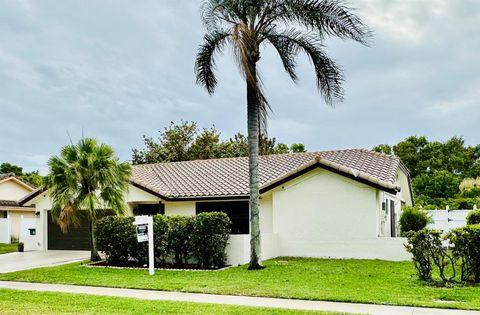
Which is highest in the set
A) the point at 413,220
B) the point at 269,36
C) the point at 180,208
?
the point at 269,36

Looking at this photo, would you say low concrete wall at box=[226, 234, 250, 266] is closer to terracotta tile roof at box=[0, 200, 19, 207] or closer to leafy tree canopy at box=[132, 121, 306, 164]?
leafy tree canopy at box=[132, 121, 306, 164]

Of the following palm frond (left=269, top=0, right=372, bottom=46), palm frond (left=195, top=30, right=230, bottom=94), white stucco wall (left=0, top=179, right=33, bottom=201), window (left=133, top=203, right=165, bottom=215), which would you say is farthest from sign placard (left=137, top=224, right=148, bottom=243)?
white stucco wall (left=0, top=179, right=33, bottom=201)

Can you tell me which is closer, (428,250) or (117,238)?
(428,250)

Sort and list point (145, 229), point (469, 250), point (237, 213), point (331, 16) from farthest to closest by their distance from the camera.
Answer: point (237, 213) < point (145, 229) < point (331, 16) < point (469, 250)

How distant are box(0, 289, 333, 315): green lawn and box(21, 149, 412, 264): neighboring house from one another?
23.6 ft

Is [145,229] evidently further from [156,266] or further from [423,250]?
[423,250]

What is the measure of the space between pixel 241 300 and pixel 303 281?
2.81 m

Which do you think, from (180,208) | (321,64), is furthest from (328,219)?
(180,208)

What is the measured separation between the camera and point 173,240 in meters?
17.0

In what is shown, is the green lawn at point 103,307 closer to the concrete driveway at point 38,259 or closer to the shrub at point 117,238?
the shrub at point 117,238

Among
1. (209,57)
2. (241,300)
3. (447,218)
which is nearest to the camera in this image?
(241,300)

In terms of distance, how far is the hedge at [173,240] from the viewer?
16.5 m

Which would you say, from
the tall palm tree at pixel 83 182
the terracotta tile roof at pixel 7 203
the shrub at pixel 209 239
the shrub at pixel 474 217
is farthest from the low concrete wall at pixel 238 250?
the terracotta tile roof at pixel 7 203

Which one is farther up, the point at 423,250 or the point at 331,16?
the point at 331,16
